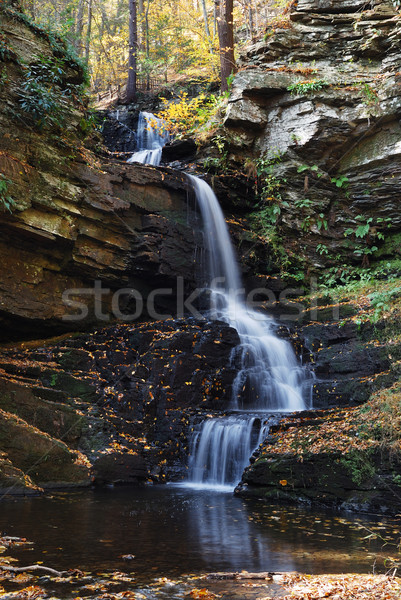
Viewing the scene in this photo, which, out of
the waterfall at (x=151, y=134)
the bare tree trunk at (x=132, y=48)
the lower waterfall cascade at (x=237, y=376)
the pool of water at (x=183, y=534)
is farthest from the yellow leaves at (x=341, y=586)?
the bare tree trunk at (x=132, y=48)

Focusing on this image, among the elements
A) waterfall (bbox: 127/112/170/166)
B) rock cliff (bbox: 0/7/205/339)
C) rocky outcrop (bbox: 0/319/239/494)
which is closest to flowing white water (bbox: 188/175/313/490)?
rocky outcrop (bbox: 0/319/239/494)

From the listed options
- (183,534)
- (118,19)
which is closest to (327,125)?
(183,534)

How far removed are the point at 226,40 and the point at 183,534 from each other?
52.9ft

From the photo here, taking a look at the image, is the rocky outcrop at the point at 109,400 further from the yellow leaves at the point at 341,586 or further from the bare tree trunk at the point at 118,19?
the bare tree trunk at the point at 118,19

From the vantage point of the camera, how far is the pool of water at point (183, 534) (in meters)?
3.97

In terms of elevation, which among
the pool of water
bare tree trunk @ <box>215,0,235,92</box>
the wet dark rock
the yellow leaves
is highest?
bare tree trunk @ <box>215,0,235,92</box>

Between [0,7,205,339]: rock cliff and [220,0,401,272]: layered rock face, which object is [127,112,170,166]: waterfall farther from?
[0,7,205,339]: rock cliff

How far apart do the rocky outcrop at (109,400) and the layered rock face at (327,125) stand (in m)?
6.22

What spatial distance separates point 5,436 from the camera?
24.5 feet

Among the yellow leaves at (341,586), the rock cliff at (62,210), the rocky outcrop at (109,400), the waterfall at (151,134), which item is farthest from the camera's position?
the waterfall at (151,134)

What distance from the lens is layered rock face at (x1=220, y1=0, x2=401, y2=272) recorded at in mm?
14070

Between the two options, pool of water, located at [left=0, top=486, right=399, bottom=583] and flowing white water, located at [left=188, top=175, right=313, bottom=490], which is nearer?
pool of water, located at [left=0, top=486, right=399, bottom=583]

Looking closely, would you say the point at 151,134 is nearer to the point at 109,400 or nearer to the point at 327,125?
the point at 327,125

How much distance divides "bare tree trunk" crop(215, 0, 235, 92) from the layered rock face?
772 millimetres
